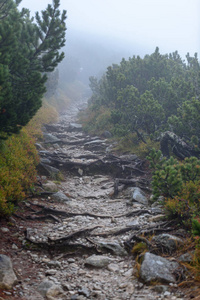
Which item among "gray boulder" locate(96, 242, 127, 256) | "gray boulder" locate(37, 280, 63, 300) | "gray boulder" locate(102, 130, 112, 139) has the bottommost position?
"gray boulder" locate(37, 280, 63, 300)

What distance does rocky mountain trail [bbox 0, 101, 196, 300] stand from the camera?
4.62 meters

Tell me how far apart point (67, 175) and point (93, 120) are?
48.0 ft

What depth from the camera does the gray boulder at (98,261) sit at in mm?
5695

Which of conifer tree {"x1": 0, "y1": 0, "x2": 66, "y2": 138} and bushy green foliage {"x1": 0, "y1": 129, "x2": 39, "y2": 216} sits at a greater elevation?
conifer tree {"x1": 0, "y1": 0, "x2": 66, "y2": 138}

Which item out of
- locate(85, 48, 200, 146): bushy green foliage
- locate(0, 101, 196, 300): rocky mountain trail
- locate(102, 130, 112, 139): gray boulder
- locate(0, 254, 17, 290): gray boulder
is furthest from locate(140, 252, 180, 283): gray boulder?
locate(102, 130, 112, 139): gray boulder

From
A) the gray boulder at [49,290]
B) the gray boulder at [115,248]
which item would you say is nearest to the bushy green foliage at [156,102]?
the gray boulder at [115,248]

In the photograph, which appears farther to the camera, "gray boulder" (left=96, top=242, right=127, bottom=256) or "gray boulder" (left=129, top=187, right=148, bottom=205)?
"gray boulder" (left=129, top=187, right=148, bottom=205)

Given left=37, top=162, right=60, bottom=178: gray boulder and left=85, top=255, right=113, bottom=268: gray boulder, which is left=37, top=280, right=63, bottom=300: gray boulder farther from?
left=37, top=162, right=60, bottom=178: gray boulder

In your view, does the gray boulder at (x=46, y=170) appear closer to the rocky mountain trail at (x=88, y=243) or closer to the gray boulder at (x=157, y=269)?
the rocky mountain trail at (x=88, y=243)

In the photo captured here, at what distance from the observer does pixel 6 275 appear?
15.1 ft

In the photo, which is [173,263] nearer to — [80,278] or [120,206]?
[80,278]

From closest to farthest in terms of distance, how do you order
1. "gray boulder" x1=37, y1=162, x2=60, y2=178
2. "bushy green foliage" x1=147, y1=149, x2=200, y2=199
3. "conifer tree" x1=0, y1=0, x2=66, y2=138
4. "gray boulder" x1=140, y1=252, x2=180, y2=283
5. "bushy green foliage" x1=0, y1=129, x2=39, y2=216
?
"gray boulder" x1=140, y1=252, x2=180, y2=283 → "bushy green foliage" x1=0, y1=129, x2=39, y2=216 → "bushy green foliage" x1=147, y1=149, x2=200, y2=199 → "conifer tree" x1=0, y1=0, x2=66, y2=138 → "gray boulder" x1=37, y1=162, x2=60, y2=178

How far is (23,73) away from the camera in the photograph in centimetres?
891

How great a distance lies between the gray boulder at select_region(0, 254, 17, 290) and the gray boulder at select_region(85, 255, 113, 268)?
175cm
